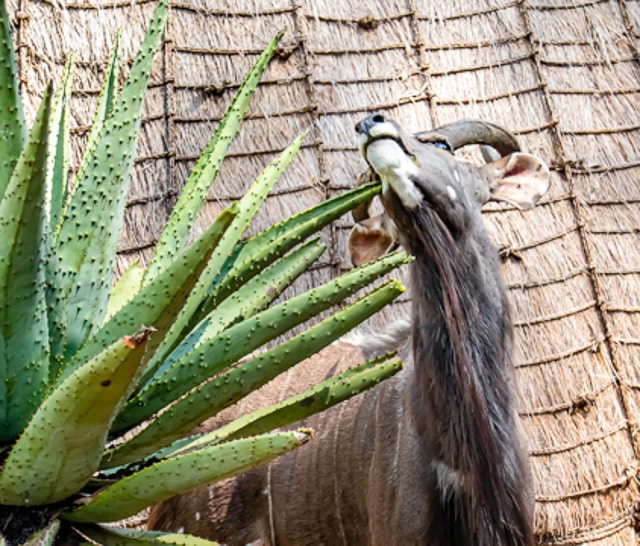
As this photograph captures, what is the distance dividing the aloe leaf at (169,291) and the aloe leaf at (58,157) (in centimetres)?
77

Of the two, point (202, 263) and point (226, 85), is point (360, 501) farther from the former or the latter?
point (226, 85)

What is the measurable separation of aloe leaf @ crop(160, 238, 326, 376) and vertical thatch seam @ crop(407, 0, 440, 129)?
3262 millimetres

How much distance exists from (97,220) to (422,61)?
13.2 feet

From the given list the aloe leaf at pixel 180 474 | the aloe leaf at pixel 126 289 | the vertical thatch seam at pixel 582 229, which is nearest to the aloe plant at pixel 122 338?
the aloe leaf at pixel 180 474

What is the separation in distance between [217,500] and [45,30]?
3177 millimetres

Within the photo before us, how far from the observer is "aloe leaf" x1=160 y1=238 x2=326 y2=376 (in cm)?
256

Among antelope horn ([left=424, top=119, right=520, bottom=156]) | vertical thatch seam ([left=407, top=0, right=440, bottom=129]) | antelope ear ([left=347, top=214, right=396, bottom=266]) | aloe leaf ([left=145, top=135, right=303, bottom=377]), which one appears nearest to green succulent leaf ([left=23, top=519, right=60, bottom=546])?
aloe leaf ([left=145, top=135, right=303, bottom=377])

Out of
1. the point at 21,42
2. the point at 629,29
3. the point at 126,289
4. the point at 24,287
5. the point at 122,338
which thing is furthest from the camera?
the point at 629,29

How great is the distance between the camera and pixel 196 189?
2.68 m

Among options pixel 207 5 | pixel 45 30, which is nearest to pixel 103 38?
pixel 45 30

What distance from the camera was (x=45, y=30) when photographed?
5.30 metres

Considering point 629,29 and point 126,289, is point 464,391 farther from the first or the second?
point 629,29

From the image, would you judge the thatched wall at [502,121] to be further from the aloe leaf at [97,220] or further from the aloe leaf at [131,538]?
the aloe leaf at [131,538]

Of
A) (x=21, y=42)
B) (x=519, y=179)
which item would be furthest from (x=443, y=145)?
(x=21, y=42)
